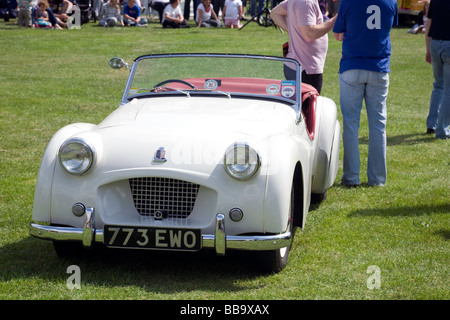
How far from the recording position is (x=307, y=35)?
266 inches

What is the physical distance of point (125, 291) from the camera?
13.3 ft

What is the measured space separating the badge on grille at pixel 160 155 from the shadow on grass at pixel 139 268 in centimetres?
75

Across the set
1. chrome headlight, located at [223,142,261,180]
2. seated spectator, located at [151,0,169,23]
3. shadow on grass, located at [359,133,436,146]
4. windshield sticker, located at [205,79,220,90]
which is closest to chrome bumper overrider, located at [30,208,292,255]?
chrome headlight, located at [223,142,261,180]

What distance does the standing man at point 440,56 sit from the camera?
8164 mm

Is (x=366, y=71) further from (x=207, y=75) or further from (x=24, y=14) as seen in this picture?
(x=24, y=14)

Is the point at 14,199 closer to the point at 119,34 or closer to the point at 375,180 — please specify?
the point at 375,180

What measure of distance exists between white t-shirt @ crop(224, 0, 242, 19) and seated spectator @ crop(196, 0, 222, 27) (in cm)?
48

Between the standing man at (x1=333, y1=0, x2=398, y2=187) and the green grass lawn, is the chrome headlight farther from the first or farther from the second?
the standing man at (x1=333, y1=0, x2=398, y2=187)

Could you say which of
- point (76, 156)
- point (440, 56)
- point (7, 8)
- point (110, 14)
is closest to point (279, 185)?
point (76, 156)

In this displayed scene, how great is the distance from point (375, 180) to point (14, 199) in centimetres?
336

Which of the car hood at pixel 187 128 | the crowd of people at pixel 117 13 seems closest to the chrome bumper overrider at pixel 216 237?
the car hood at pixel 187 128
